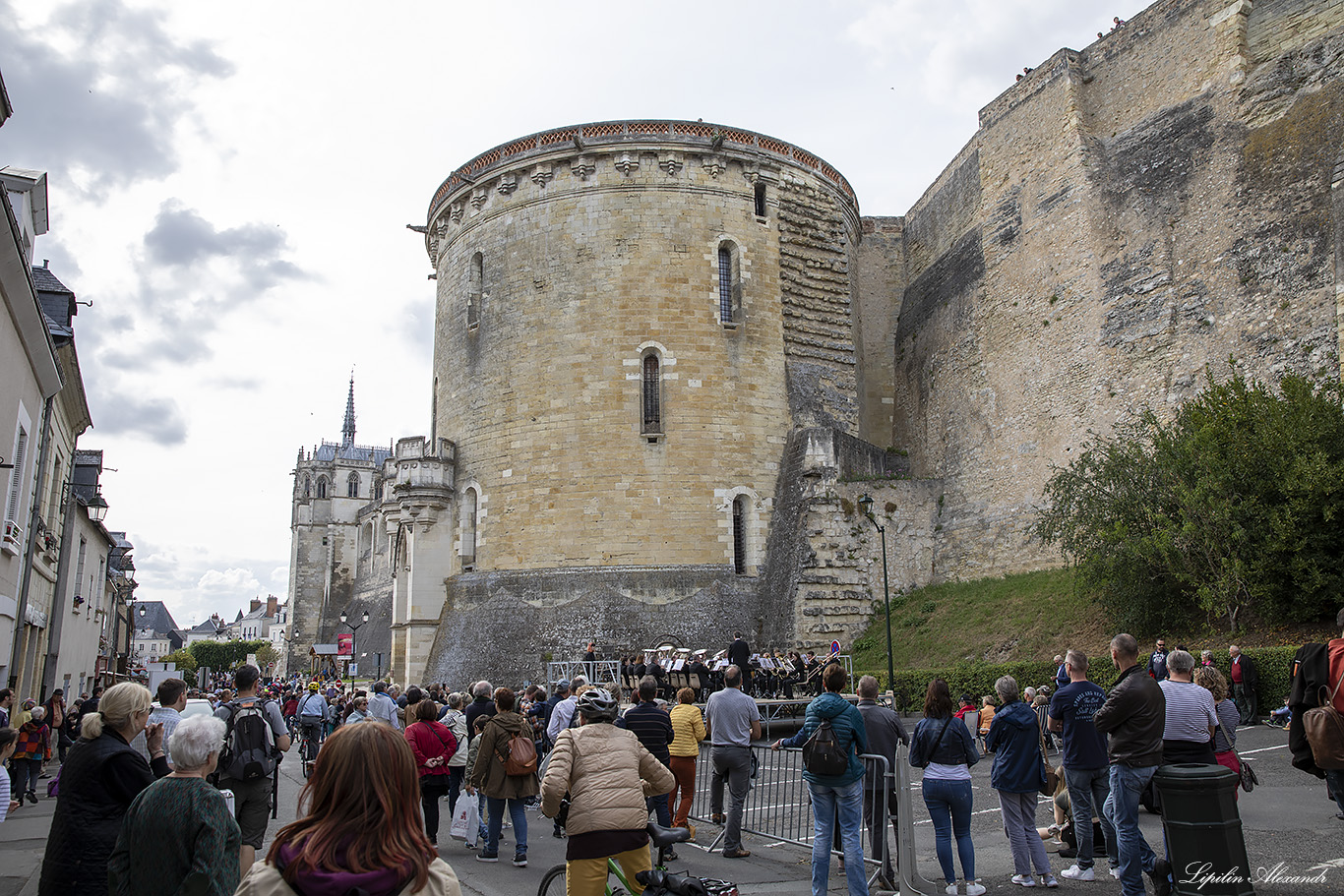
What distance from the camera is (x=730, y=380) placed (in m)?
22.7

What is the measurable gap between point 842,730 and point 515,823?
316cm

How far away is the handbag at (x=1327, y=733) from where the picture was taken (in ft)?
20.1

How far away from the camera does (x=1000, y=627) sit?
19.1 meters

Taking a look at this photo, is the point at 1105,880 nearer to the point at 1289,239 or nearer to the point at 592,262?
the point at 1289,239

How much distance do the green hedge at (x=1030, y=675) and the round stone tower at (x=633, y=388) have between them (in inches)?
149

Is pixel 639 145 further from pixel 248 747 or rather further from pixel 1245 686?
pixel 248 747

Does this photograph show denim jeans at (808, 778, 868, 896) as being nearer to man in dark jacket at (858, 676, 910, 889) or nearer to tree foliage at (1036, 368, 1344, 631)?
man in dark jacket at (858, 676, 910, 889)

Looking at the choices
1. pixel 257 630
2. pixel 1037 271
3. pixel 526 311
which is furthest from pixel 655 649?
pixel 257 630

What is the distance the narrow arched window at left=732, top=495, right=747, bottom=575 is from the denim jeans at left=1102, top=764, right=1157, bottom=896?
53.2 ft

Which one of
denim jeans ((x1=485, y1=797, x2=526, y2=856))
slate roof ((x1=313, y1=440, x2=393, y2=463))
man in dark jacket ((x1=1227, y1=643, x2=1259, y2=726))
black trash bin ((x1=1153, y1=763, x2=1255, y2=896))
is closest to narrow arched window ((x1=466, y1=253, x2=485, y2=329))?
denim jeans ((x1=485, y1=797, x2=526, y2=856))

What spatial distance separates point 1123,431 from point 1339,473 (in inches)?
230

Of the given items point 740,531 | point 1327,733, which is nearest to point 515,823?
point 1327,733

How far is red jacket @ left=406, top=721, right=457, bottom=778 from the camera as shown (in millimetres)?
8453

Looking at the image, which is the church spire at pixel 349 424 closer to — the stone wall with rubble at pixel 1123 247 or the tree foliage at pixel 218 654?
the tree foliage at pixel 218 654
